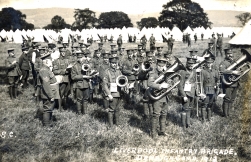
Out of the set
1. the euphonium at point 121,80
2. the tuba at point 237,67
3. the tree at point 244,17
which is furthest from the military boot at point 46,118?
the tree at point 244,17

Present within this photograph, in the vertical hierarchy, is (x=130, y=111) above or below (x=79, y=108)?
Answer: below

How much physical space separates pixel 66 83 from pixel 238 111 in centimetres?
618

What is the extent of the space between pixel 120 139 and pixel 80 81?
258 centimetres

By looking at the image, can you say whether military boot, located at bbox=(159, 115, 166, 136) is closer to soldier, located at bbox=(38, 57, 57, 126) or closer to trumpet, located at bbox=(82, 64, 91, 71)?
trumpet, located at bbox=(82, 64, 91, 71)

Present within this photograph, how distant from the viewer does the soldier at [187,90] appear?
329 inches

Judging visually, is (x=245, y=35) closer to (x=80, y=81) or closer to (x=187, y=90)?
(x=187, y=90)

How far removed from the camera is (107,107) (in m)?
8.70

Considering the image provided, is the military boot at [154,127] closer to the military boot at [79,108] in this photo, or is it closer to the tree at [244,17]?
the military boot at [79,108]

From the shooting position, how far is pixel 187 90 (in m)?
8.32

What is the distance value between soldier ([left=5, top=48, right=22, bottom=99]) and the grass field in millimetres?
1972

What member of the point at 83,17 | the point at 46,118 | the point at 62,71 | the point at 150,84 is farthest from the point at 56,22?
the point at 150,84

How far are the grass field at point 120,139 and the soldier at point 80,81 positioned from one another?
44cm

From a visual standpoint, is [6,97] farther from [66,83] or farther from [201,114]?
[201,114]

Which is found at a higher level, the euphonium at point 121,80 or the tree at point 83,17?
the tree at point 83,17
